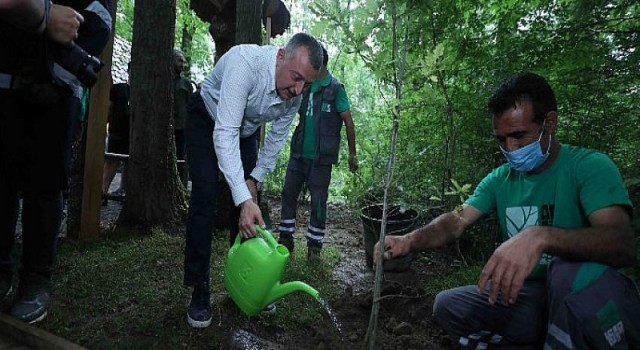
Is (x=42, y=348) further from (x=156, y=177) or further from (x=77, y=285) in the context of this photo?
(x=156, y=177)

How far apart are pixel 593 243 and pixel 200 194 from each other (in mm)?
1864

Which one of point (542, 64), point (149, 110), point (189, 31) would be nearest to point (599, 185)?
point (542, 64)

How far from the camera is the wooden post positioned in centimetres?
152

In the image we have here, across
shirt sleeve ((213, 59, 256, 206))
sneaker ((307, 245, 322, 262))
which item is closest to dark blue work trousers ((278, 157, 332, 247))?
sneaker ((307, 245, 322, 262))

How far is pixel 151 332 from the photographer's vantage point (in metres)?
2.27

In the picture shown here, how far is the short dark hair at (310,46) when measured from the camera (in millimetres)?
2064

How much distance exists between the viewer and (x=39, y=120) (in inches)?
81.7

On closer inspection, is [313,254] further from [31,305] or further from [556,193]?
[556,193]

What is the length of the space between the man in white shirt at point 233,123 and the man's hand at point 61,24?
703 millimetres

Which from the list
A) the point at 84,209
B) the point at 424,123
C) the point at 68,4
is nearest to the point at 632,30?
the point at 424,123

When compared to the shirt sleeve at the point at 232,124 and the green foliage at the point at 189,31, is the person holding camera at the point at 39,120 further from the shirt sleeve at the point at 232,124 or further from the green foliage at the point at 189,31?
the green foliage at the point at 189,31

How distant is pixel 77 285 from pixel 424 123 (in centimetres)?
328

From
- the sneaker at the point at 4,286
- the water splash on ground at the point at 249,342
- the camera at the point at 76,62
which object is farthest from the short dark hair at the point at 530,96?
the sneaker at the point at 4,286

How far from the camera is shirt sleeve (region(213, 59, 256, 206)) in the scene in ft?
6.80
